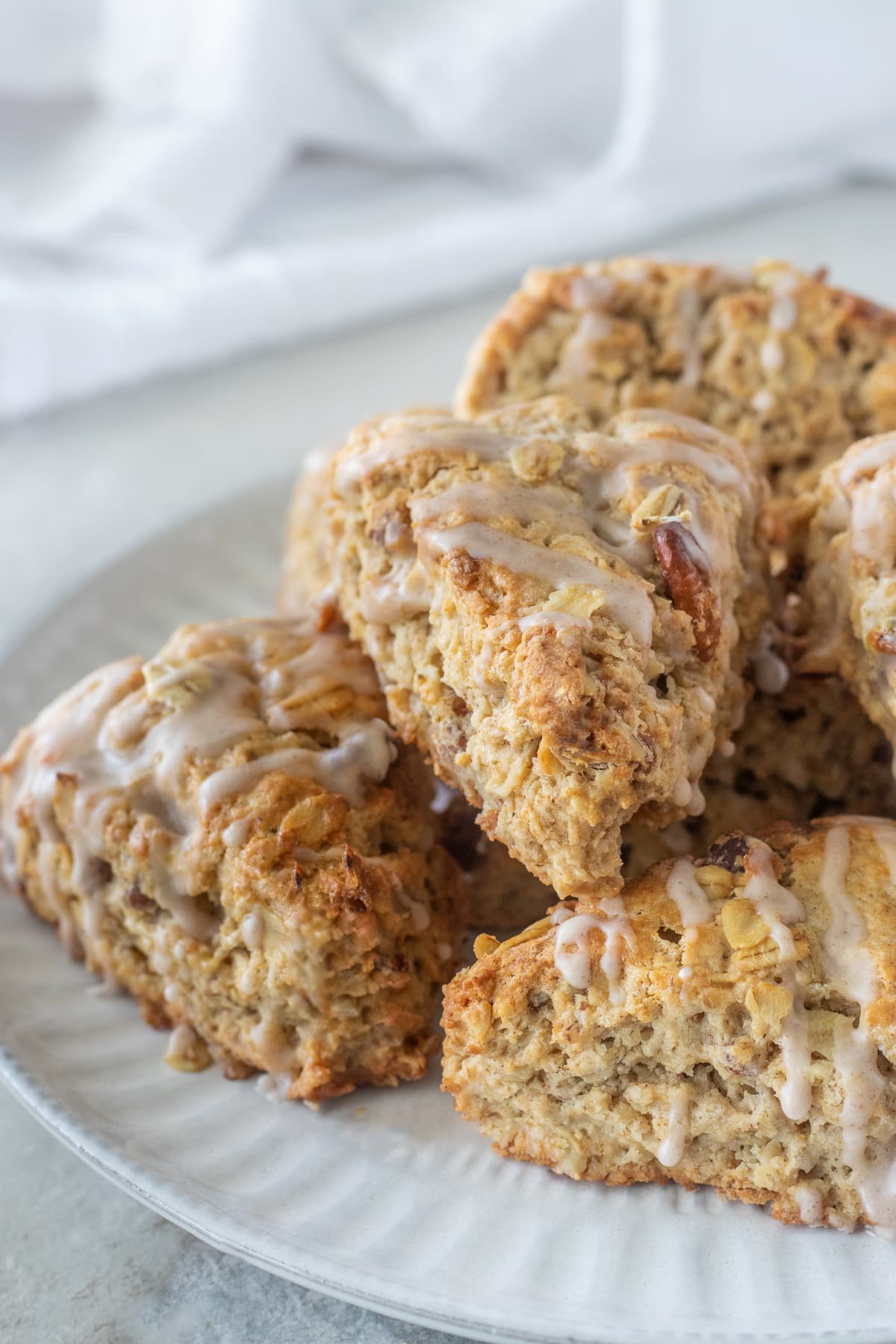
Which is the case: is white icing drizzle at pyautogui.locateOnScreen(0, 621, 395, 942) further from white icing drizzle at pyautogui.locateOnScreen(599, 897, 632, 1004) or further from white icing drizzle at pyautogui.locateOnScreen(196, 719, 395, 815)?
white icing drizzle at pyautogui.locateOnScreen(599, 897, 632, 1004)

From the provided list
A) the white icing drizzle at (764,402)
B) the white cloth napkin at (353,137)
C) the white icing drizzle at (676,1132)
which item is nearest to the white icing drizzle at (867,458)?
the white icing drizzle at (764,402)

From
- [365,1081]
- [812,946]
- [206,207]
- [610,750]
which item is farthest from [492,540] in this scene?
[206,207]

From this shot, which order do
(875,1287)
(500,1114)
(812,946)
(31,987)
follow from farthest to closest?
(31,987), (500,1114), (812,946), (875,1287)

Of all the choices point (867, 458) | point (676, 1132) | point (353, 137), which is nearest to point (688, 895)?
point (676, 1132)

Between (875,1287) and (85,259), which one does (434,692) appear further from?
(85,259)

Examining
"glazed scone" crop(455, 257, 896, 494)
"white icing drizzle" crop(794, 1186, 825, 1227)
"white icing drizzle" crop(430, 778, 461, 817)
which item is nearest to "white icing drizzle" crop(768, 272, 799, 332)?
"glazed scone" crop(455, 257, 896, 494)
